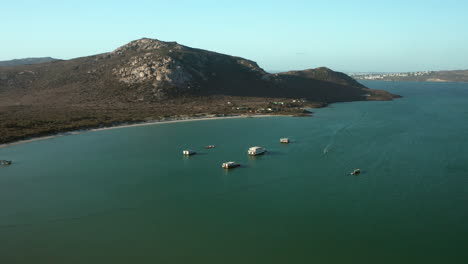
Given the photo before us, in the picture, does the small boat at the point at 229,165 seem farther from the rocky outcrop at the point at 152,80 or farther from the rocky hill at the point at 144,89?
the rocky outcrop at the point at 152,80

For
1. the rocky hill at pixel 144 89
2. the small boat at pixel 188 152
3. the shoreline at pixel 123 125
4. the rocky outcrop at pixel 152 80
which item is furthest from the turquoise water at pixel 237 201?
the rocky outcrop at pixel 152 80

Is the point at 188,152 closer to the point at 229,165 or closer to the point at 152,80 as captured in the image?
the point at 229,165

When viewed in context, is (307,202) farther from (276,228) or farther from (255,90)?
(255,90)

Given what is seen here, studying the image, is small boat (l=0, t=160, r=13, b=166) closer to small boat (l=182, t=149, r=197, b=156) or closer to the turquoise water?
the turquoise water

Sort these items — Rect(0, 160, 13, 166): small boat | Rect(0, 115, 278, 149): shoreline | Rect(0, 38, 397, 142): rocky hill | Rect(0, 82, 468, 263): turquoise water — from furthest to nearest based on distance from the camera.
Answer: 1. Rect(0, 38, 397, 142): rocky hill
2. Rect(0, 115, 278, 149): shoreline
3. Rect(0, 160, 13, 166): small boat
4. Rect(0, 82, 468, 263): turquoise water

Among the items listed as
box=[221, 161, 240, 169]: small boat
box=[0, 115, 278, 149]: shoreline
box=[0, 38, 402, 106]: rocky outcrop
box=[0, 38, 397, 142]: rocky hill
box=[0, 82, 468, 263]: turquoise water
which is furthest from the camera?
box=[0, 38, 402, 106]: rocky outcrop

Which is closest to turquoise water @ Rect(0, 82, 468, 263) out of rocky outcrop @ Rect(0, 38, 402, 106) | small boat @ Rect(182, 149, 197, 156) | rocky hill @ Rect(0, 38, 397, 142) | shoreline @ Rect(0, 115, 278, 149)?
small boat @ Rect(182, 149, 197, 156)

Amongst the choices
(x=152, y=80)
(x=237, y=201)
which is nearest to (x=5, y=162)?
(x=237, y=201)
